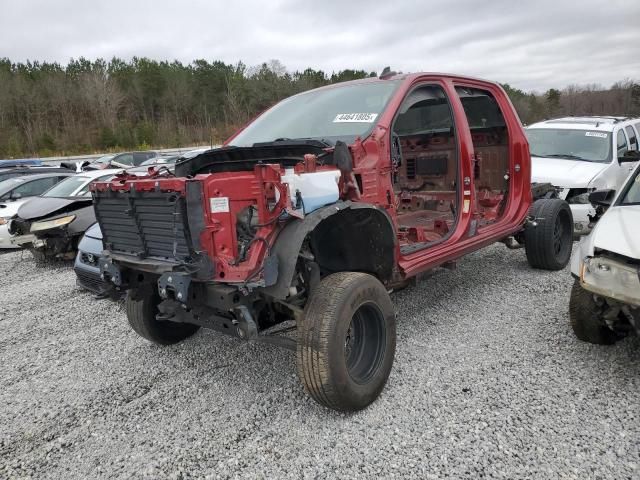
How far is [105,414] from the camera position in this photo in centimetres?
319

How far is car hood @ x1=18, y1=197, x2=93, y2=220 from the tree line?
34084mm

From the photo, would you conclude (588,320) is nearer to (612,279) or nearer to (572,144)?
(612,279)

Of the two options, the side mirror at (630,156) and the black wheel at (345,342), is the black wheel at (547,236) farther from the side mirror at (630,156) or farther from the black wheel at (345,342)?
the black wheel at (345,342)

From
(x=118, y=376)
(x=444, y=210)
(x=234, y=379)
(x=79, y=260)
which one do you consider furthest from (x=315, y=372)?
(x=79, y=260)

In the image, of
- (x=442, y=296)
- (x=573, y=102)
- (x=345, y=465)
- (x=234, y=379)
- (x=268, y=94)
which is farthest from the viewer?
(x=573, y=102)

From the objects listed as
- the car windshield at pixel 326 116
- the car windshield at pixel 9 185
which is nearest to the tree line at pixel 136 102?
the car windshield at pixel 9 185

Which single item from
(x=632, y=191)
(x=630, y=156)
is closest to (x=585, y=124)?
(x=630, y=156)

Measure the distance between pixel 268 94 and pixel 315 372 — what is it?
46819 millimetres

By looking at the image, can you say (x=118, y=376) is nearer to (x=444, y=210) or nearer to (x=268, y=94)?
(x=444, y=210)

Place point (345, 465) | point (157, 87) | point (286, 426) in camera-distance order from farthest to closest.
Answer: point (157, 87) → point (286, 426) → point (345, 465)

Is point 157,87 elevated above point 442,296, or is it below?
above

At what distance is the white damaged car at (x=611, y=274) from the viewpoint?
9.45 ft

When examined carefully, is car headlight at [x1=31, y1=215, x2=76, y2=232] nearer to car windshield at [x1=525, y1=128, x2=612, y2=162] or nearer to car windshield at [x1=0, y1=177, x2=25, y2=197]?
car windshield at [x1=0, y1=177, x2=25, y2=197]

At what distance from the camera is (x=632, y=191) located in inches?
153
